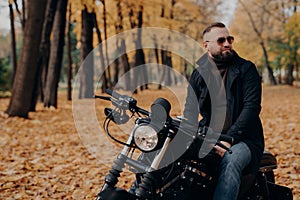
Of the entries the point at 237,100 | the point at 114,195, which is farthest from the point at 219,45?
the point at 114,195

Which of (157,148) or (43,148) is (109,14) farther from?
(157,148)

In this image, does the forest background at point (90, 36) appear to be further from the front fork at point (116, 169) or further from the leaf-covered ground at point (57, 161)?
the front fork at point (116, 169)

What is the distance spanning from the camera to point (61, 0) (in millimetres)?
16750

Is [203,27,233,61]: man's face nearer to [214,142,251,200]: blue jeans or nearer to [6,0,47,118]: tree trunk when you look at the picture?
[214,142,251,200]: blue jeans

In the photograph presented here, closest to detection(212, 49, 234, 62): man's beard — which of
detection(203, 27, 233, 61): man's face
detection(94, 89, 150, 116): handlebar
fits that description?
detection(203, 27, 233, 61): man's face

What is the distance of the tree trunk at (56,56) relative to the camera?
16844mm

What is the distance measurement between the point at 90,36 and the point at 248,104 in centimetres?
2192

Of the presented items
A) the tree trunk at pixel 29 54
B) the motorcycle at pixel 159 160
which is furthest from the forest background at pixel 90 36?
the motorcycle at pixel 159 160

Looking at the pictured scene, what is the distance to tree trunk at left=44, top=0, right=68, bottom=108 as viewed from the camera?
16.8 m

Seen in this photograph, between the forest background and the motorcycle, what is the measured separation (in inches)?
23.9

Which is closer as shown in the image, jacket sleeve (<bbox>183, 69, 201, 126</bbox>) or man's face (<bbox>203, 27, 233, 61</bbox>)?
A: man's face (<bbox>203, 27, 233, 61</bbox>)

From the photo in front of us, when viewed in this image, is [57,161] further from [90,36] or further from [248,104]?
[90,36]

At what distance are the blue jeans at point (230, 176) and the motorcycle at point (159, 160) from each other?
0.09m

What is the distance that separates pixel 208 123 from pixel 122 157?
40.5 inches
